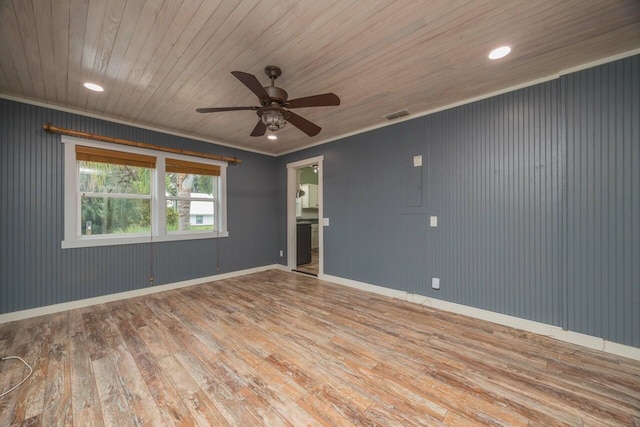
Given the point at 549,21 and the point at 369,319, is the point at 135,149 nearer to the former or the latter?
the point at 369,319

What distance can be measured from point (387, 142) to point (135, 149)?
3944mm

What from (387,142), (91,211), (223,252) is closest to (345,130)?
(387,142)

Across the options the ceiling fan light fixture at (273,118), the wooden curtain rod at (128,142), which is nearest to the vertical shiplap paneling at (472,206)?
the ceiling fan light fixture at (273,118)

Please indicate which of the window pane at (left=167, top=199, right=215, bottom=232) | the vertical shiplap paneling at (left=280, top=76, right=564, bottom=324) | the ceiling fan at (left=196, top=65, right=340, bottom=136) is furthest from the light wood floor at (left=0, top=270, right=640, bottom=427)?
the ceiling fan at (left=196, top=65, right=340, bottom=136)

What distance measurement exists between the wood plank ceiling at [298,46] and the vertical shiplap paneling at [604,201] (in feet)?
0.97

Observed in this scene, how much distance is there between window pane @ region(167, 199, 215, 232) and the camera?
169 inches

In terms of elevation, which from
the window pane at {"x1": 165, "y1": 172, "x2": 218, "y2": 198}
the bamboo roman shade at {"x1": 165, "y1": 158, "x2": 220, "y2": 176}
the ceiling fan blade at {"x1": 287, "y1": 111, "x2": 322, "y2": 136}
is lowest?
the window pane at {"x1": 165, "y1": 172, "x2": 218, "y2": 198}

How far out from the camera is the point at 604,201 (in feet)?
7.51

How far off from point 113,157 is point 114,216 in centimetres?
89

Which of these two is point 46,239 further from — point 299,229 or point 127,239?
point 299,229

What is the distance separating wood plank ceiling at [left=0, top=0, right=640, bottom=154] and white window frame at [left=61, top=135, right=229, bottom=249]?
0.73 metres

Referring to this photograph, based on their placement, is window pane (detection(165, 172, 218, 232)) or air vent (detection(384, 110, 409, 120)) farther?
window pane (detection(165, 172, 218, 232))

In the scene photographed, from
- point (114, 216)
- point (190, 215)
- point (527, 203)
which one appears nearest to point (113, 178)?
point (114, 216)

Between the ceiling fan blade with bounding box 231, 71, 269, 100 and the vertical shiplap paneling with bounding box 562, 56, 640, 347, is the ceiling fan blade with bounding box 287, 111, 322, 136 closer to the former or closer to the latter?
the ceiling fan blade with bounding box 231, 71, 269, 100
